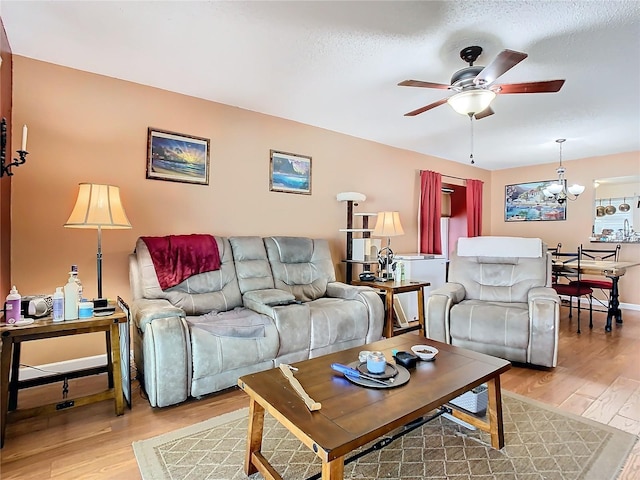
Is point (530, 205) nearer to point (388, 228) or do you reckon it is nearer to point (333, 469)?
point (388, 228)

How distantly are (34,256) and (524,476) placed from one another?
3.24 metres

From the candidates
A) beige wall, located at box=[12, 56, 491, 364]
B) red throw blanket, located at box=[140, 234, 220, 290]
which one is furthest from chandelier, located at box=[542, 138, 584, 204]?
red throw blanket, located at box=[140, 234, 220, 290]

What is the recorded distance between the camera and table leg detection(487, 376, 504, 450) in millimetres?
1753

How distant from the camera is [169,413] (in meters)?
2.12

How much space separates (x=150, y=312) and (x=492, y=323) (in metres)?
2.58

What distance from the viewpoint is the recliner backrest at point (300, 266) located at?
128 inches

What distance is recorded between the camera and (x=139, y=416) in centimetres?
209

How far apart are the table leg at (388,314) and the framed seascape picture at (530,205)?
13.6 ft

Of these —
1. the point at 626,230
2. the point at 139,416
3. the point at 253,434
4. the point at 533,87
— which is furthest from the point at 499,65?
the point at 626,230

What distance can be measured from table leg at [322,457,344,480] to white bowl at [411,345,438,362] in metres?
0.85

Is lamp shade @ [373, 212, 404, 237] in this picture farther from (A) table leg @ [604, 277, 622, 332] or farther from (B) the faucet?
(B) the faucet

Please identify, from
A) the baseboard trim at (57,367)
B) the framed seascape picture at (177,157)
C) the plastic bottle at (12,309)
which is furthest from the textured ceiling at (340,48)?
the baseboard trim at (57,367)

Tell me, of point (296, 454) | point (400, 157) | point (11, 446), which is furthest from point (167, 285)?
point (400, 157)

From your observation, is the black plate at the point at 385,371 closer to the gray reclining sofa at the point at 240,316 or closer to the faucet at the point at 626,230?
the gray reclining sofa at the point at 240,316
